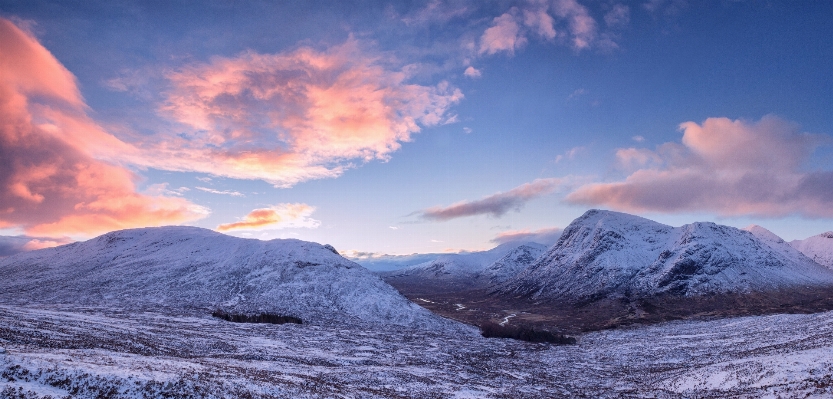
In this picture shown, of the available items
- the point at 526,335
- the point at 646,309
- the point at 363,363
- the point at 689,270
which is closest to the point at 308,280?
the point at 526,335

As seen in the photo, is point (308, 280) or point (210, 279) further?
point (308, 280)

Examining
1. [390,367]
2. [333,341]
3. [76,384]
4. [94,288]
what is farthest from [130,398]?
[94,288]

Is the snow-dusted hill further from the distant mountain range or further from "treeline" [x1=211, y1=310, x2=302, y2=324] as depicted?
"treeline" [x1=211, y1=310, x2=302, y2=324]

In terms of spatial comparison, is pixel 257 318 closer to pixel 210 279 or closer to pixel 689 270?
pixel 210 279

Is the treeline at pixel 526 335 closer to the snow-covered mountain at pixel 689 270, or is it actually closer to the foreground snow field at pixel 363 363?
the foreground snow field at pixel 363 363

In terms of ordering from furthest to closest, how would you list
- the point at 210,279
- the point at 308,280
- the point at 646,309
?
1. the point at 646,309
2. the point at 308,280
3. the point at 210,279

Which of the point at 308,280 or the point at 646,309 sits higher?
the point at 308,280

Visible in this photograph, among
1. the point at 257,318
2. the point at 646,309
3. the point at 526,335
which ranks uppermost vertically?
the point at 257,318
